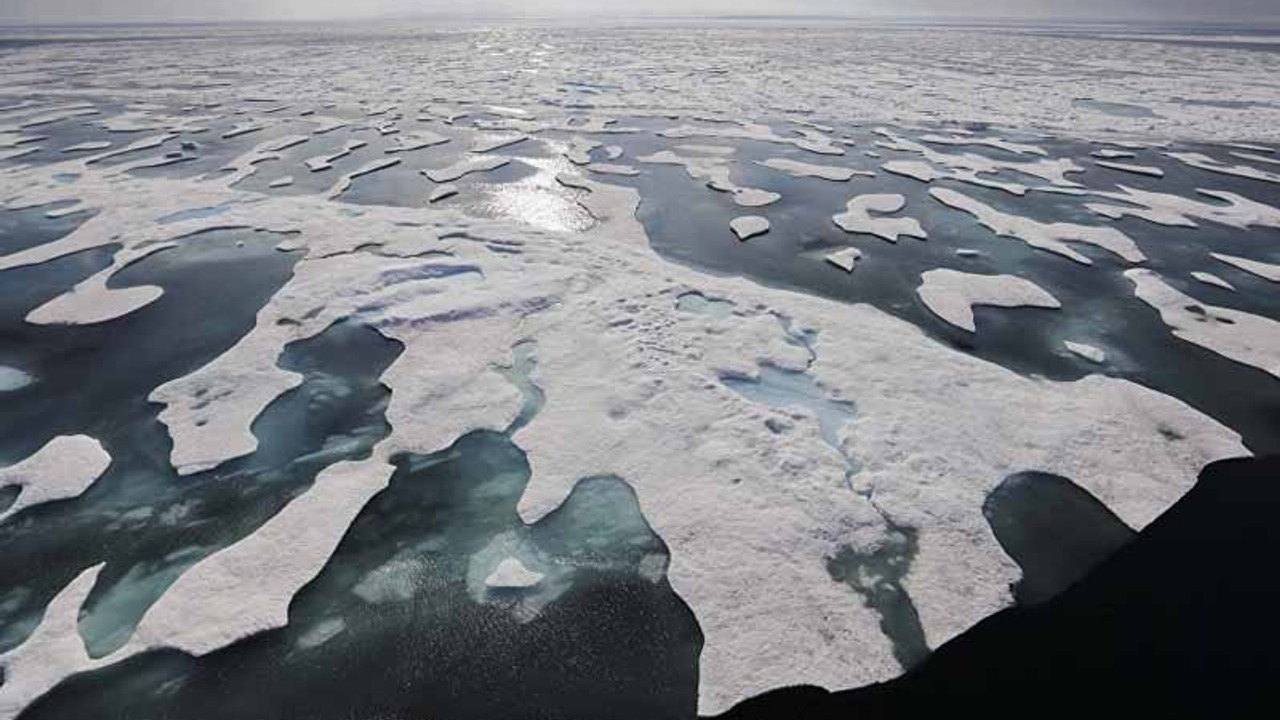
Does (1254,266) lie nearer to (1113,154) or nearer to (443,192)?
(1113,154)

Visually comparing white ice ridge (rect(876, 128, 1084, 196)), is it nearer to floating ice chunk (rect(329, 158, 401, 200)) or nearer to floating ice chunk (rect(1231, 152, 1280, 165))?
floating ice chunk (rect(1231, 152, 1280, 165))

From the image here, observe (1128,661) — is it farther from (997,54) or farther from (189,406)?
(997,54)

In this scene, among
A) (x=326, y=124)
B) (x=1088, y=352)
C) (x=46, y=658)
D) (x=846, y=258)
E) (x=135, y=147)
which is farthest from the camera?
(x=326, y=124)

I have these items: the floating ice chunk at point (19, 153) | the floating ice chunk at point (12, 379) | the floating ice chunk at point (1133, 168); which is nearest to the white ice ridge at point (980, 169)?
the floating ice chunk at point (1133, 168)

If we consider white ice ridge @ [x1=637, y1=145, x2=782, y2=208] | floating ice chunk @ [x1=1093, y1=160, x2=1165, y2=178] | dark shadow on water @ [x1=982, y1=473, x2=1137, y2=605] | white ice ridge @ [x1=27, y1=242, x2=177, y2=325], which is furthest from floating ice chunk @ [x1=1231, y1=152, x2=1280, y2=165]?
white ice ridge @ [x1=27, y1=242, x2=177, y2=325]

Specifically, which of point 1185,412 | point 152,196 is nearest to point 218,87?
point 152,196

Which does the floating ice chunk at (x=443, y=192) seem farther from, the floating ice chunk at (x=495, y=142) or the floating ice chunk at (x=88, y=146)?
the floating ice chunk at (x=88, y=146)

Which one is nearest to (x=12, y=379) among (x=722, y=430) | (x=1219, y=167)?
(x=722, y=430)
